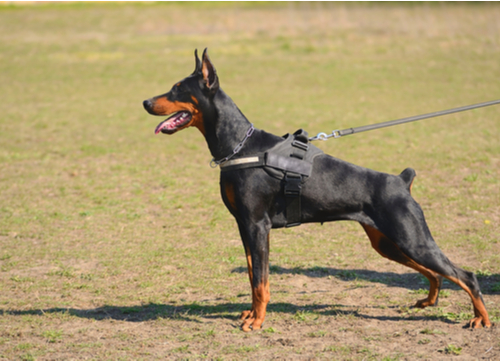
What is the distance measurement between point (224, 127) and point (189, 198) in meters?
4.65

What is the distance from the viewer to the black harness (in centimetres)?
482

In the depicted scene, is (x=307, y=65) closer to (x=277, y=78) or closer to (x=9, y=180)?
(x=277, y=78)

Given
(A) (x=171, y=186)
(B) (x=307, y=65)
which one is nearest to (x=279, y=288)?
(A) (x=171, y=186)

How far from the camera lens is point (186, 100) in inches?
190

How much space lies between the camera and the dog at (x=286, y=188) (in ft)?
15.3

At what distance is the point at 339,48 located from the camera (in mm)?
28625

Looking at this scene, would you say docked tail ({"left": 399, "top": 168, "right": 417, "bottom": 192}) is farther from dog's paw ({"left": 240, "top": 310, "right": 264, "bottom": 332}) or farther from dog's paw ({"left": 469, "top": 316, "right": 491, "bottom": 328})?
dog's paw ({"left": 240, "top": 310, "right": 264, "bottom": 332})

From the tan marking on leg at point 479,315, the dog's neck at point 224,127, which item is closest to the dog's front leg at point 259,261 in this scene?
the dog's neck at point 224,127

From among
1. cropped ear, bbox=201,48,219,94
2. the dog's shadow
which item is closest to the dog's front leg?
the dog's shadow

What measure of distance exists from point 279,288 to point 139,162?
6459mm

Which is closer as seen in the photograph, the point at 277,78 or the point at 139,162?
the point at 139,162

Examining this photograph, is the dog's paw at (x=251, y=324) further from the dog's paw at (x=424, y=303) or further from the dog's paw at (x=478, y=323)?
the dog's paw at (x=478, y=323)

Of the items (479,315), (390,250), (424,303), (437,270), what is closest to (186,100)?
(390,250)

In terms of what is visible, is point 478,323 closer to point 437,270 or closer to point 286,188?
point 437,270
